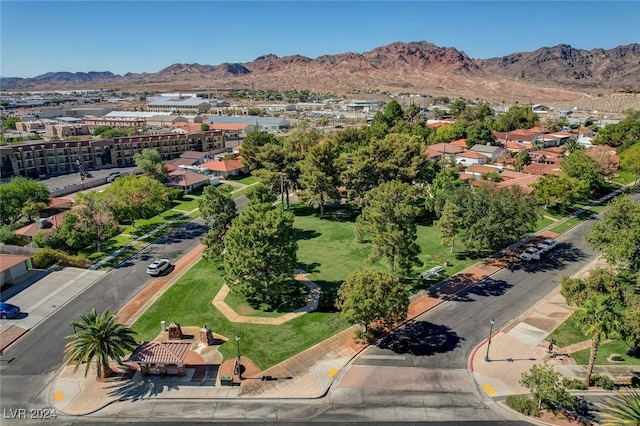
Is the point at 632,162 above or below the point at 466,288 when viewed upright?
above

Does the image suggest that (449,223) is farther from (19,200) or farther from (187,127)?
(187,127)

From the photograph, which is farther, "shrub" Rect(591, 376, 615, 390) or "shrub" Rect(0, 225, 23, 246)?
"shrub" Rect(0, 225, 23, 246)

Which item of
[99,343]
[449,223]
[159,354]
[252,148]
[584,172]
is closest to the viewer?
[99,343]

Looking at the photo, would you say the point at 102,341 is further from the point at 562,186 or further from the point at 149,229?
the point at 562,186

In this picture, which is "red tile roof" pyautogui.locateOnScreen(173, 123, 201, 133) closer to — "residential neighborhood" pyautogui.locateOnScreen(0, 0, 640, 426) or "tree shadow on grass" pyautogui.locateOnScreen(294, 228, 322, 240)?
"residential neighborhood" pyautogui.locateOnScreen(0, 0, 640, 426)

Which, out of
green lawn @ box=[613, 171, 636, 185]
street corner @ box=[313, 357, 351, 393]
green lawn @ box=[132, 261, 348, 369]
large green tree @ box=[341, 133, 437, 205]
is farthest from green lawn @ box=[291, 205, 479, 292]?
green lawn @ box=[613, 171, 636, 185]

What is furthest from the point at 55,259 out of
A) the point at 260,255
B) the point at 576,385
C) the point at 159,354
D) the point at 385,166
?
the point at 576,385
